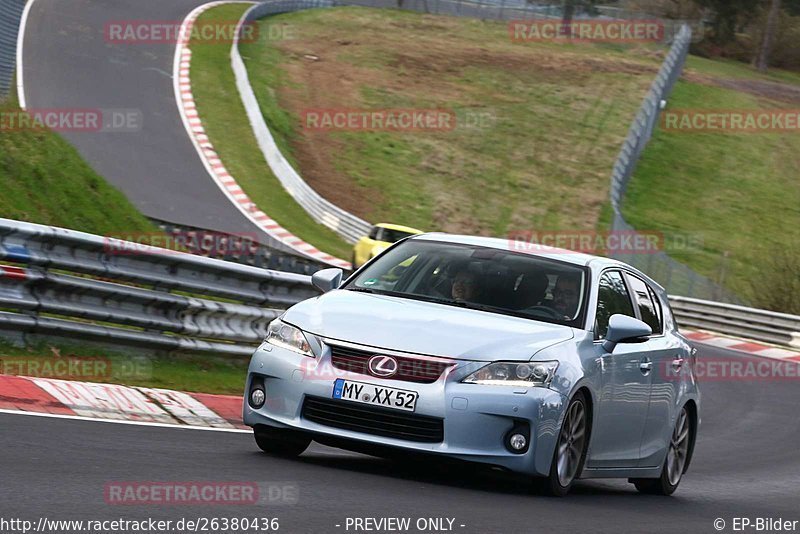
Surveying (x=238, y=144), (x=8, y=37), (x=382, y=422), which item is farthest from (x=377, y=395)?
(x=238, y=144)

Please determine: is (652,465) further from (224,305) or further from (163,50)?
(163,50)

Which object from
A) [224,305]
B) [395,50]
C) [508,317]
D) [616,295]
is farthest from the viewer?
[395,50]

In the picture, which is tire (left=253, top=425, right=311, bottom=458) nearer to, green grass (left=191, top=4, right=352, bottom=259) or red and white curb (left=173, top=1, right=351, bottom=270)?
red and white curb (left=173, top=1, right=351, bottom=270)

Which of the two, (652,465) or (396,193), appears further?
(396,193)

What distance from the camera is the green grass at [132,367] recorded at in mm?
10562

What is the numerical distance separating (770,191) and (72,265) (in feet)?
151

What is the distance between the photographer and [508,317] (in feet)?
28.2

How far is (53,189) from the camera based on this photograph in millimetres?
14711

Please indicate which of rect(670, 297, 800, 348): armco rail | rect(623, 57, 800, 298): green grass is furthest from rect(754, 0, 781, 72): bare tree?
rect(670, 297, 800, 348): armco rail

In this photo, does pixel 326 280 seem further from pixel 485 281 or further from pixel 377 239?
pixel 377 239

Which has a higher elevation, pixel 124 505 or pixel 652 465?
pixel 124 505

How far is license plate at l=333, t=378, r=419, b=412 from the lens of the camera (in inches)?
305

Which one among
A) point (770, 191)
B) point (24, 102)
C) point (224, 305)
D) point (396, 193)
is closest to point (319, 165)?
point (396, 193)

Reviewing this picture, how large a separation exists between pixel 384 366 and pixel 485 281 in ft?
4.61
